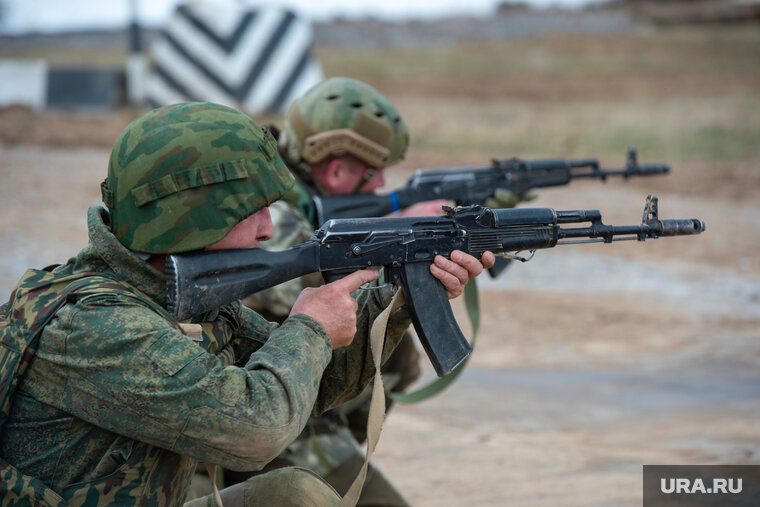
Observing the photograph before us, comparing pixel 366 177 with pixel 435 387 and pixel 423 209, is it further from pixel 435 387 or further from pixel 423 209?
pixel 435 387

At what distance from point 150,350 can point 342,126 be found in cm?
212

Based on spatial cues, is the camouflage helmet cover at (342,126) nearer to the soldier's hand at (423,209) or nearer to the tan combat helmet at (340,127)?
the tan combat helmet at (340,127)

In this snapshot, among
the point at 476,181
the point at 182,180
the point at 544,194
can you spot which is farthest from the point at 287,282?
the point at 544,194

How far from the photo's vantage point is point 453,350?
116 inches

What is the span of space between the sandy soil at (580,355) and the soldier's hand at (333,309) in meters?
2.19

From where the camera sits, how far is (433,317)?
286 centimetres

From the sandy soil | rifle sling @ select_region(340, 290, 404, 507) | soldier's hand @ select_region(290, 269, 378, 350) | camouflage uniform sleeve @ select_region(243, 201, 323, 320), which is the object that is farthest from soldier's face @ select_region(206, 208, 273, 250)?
the sandy soil

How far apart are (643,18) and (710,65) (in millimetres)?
6934

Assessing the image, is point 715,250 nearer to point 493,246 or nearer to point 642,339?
point 642,339

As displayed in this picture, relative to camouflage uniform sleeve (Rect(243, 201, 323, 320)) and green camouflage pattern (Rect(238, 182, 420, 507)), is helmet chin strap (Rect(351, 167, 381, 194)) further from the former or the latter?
camouflage uniform sleeve (Rect(243, 201, 323, 320))

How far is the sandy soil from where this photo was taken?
4785 millimetres

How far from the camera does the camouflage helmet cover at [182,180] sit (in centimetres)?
229

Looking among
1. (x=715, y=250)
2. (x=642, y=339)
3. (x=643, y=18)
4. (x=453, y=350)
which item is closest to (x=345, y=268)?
(x=453, y=350)

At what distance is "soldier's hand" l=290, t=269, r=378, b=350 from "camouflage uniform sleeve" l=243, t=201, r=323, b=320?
1011 millimetres
